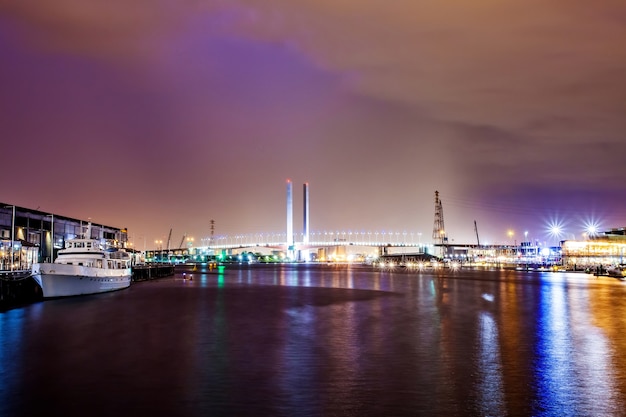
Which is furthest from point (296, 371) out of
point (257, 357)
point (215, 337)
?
point (215, 337)

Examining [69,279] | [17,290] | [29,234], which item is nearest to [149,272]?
[29,234]

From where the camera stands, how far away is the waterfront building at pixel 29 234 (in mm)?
56844

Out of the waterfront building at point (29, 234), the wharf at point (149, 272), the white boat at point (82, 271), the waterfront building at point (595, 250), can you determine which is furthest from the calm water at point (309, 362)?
the waterfront building at point (595, 250)

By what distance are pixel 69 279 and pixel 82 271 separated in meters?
1.47

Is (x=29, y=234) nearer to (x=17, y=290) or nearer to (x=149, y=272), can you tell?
(x=149, y=272)

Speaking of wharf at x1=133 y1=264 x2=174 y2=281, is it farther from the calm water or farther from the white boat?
the calm water

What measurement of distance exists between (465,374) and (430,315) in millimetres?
20174

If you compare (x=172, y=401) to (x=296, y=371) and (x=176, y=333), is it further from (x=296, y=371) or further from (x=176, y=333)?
(x=176, y=333)

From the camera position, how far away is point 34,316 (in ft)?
118

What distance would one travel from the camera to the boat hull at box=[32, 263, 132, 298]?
152ft

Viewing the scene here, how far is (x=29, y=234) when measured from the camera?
75562mm

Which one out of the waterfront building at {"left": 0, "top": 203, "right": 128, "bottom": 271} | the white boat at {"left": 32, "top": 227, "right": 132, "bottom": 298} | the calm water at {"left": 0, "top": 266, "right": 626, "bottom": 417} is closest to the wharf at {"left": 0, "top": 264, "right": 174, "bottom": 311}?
the white boat at {"left": 32, "top": 227, "right": 132, "bottom": 298}

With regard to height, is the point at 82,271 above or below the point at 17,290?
above

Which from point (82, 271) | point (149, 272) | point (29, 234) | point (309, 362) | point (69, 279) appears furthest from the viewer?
point (149, 272)
